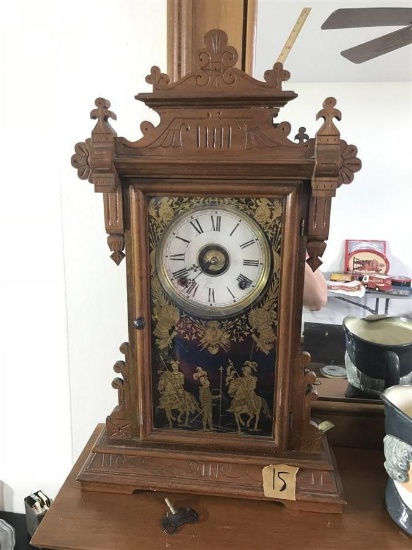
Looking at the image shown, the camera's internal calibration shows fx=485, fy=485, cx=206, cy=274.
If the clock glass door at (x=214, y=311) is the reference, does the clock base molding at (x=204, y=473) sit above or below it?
below

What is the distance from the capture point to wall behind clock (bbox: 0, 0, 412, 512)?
0.80 metres

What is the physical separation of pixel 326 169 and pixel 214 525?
51 centimetres

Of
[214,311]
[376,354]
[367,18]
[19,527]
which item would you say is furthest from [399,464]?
[19,527]

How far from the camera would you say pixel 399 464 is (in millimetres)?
653

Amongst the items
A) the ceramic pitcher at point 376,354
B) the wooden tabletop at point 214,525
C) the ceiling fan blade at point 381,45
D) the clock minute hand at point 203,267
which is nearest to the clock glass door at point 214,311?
the clock minute hand at point 203,267

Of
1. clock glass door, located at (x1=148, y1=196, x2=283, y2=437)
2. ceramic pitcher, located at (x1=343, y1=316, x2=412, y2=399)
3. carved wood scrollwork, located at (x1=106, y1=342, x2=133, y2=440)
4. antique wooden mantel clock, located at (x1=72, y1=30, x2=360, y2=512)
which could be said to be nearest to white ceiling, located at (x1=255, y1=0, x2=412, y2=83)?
antique wooden mantel clock, located at (x1=72, y1=30, x2=360, y2=512)

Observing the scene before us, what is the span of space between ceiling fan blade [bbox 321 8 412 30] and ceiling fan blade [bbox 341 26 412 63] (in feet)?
0.05

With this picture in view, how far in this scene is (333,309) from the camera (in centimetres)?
85

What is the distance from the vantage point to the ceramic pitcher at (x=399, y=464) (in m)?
0.64

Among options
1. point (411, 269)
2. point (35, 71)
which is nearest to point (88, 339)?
point (35, 71)

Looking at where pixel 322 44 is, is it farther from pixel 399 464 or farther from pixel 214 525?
pixel 214 525

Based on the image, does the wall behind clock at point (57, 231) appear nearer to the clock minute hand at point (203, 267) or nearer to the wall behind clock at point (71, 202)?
the wall behind clock at point (71, 202)

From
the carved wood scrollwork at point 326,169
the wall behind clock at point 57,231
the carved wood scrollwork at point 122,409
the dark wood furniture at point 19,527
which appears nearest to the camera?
the carved wood scrollwork at point 326,169

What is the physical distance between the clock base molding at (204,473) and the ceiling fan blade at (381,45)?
619 mm
